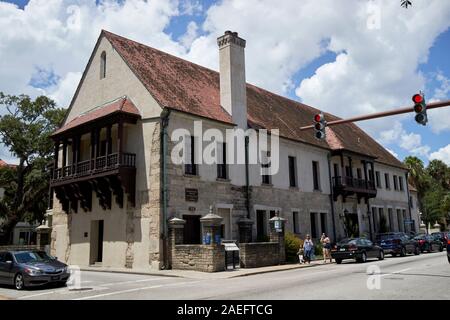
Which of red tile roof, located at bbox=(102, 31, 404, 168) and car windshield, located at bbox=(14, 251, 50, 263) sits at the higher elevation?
red tile roof, located at bbox=(102, 31, 404, 168)

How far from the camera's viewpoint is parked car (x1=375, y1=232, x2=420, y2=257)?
2812 cm

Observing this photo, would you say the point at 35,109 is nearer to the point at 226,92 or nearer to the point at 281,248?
the point at 226,92

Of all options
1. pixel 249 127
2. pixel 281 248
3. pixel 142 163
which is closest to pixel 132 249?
pixel 142 163

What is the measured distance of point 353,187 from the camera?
114ft

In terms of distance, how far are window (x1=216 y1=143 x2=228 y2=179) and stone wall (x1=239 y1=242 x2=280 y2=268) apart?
4778mm

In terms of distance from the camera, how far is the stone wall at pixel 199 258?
63.6 ft

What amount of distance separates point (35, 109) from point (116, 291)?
120ft

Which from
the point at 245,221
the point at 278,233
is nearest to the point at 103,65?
the point at 245,221

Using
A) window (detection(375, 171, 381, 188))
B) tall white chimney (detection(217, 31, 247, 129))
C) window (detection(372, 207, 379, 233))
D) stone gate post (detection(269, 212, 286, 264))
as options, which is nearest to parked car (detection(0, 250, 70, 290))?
stone gate post (detection(269, 212, 286, 264))

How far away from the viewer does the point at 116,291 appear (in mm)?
13648

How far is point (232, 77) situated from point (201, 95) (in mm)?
2192

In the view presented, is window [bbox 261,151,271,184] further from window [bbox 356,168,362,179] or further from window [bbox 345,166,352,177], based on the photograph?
window [bbox 356,168,362,179]

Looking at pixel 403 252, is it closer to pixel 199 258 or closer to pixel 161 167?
pixel 199 258

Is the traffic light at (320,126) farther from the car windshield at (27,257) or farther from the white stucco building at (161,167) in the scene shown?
the car windshield at (27,257)
